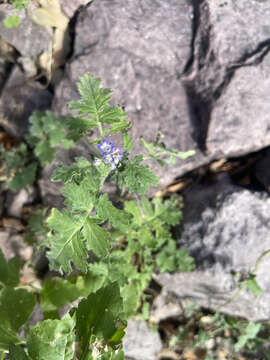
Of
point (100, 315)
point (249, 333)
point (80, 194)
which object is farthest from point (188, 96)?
point (249, 333)

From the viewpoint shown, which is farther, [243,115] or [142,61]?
[243,115]

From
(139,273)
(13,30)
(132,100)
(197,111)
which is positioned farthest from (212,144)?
(13,30)

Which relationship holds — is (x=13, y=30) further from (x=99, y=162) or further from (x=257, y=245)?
(x=257, y=245)

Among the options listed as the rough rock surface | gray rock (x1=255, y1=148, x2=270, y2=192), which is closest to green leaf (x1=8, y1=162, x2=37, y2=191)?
the rough rock surface

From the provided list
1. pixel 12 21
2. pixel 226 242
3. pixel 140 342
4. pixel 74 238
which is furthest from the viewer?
pixel 140 342

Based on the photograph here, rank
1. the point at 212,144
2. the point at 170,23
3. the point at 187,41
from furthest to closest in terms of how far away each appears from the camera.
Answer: the point at 212,144
the point at 187,41
the point at 170,23

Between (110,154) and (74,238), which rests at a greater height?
(110,154)

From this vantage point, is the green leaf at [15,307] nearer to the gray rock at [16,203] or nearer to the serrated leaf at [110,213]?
the serrated leaf at [110,213]

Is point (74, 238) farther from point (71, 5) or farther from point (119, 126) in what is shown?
point (71, 5)
